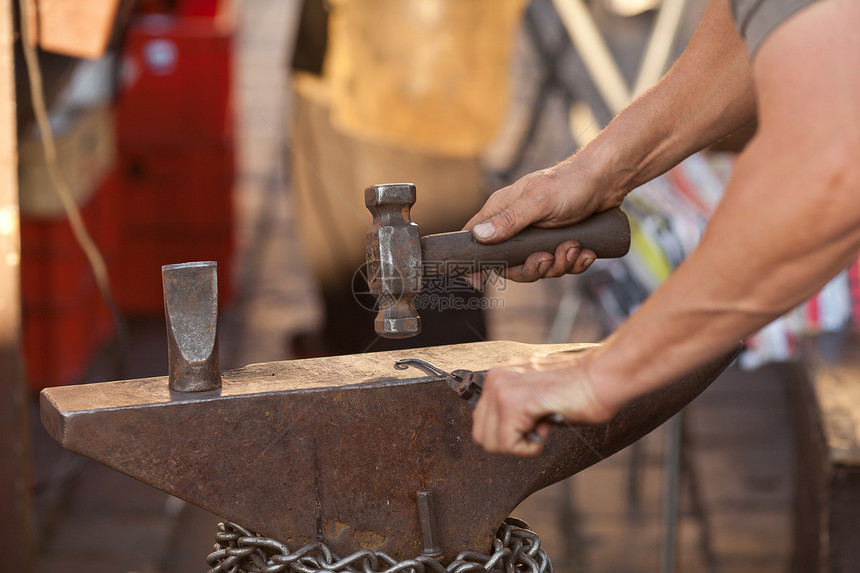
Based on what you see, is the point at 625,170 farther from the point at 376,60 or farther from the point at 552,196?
the point at 376,60

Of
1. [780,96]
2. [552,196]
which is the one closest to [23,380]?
[552,196]

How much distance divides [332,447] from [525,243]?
402mm

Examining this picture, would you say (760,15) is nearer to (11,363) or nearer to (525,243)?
(525,243)

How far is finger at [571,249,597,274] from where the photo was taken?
4.34 ft

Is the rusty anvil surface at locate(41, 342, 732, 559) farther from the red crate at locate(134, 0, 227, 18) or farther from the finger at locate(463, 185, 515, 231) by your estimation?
the red crate at locate(134, 0, 227, 18)

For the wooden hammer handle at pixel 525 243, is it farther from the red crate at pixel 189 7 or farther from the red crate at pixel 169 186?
the red crate at pixel 189 7

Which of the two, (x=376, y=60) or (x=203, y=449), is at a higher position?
(x=376, y=60)

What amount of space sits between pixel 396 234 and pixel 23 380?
1.07 meters

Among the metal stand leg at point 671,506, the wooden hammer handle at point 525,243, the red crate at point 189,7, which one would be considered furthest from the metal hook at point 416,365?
the red crate at point 189,7

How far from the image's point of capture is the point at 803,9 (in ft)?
2.51

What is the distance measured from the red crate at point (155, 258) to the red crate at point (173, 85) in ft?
1.48

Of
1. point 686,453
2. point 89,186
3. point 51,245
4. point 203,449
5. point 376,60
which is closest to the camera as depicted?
point 203,449

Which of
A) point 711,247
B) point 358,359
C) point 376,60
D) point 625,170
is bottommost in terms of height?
point 358,359

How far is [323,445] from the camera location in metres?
1.15
